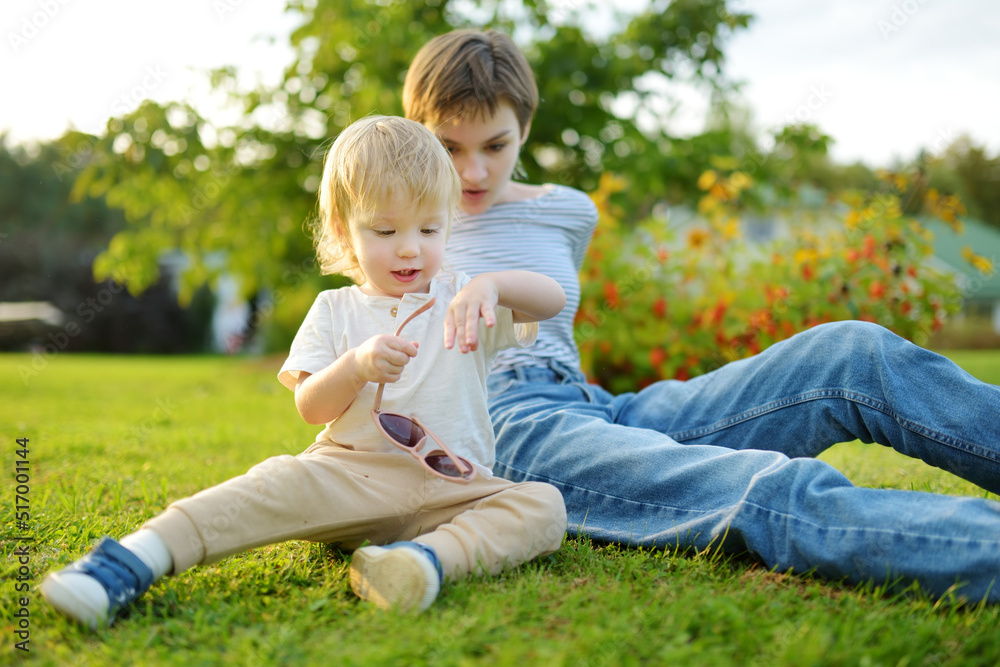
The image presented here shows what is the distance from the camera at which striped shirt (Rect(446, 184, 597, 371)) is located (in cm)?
225

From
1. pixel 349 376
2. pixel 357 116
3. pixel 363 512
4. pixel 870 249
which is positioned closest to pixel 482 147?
pixel 349 376

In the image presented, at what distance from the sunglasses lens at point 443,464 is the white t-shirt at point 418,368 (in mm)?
51

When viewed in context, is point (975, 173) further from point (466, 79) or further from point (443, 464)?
point (443, 464)

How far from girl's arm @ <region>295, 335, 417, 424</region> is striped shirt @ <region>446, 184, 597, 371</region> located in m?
0.68

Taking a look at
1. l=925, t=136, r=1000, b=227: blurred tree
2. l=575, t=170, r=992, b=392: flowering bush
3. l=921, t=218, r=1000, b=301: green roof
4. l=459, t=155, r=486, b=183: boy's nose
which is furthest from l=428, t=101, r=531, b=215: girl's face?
l=925, t=136, r=1000, b=227: blurred tree

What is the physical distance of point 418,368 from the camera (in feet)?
5.64

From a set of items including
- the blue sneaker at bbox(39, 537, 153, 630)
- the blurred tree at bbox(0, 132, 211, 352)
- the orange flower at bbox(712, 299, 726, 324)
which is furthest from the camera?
the blurred tree at bbox(0, 132, 211, 352)

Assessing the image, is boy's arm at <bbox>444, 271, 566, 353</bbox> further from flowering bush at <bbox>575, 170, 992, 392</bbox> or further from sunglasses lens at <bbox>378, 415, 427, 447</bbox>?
flowering bush at <bbox>575, 170, 992, 392</bbox>

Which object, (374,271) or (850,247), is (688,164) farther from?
(374,271)

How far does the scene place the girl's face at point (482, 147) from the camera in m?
2.13

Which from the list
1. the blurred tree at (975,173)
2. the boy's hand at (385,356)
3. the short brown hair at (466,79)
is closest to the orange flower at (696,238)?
the short brown hair at (466,79)

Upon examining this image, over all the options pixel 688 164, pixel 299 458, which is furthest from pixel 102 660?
pixel 688 164

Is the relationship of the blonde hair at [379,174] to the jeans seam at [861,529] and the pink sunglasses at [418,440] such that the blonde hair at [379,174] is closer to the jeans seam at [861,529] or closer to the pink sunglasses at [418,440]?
the pink sunglasses at [418,440]

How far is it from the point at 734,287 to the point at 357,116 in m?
2.91
